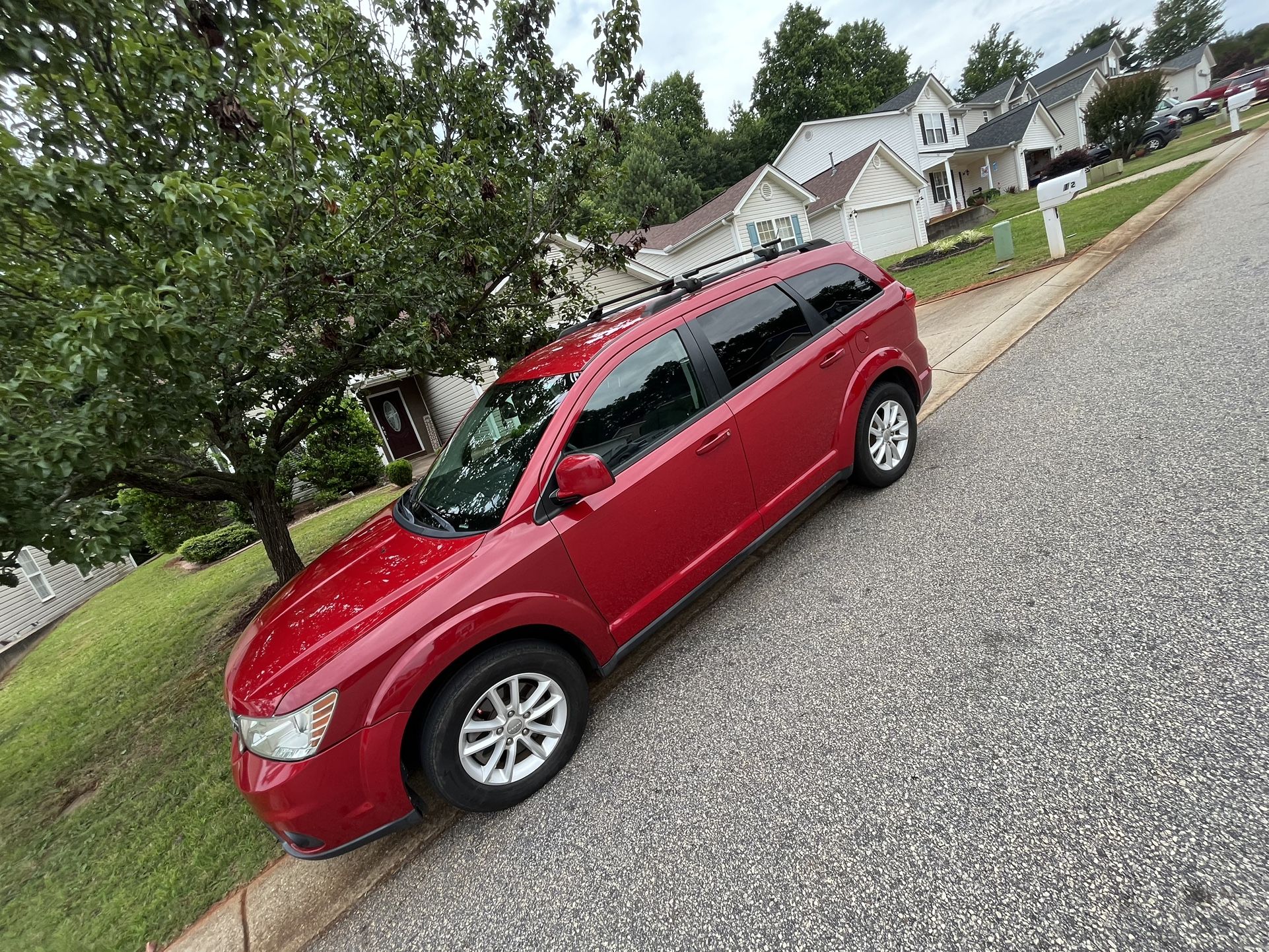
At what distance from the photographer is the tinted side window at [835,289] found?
382 centimetres

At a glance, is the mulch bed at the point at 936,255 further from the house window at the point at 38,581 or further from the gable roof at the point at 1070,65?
the gable roof at the point at 1070,65

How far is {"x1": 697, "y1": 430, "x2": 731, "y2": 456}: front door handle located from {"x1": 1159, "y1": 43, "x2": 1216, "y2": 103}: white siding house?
256 ft

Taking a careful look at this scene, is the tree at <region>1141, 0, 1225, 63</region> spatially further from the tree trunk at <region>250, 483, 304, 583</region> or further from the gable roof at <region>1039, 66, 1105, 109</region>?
the tree trunk at <region>250, 483, 304, 583</region>

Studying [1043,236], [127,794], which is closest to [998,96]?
[1043,236]

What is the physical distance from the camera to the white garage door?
77.4 feet

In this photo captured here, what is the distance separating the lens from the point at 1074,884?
5.29ft

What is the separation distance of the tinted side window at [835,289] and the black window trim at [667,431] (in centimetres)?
100

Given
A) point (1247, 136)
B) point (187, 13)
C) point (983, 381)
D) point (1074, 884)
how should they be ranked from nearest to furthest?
1. point (1074, 884)
2. point (187, 13)
3. point (983, 381)
4. point (1247, 136)

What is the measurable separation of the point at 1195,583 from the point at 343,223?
5481 millimetres

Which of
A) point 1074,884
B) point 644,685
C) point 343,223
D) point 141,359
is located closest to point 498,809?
point 644,685

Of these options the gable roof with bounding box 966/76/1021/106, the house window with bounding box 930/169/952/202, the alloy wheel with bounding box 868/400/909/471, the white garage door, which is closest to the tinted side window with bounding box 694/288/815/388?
the alloy wheel with bounding box 868/400/909/471

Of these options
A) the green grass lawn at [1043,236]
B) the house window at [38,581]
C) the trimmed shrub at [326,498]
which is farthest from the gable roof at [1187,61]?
the house window at [38,581]

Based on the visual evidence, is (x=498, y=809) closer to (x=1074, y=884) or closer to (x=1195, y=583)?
(x=1074, y=884)

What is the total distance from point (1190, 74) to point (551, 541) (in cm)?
8368
